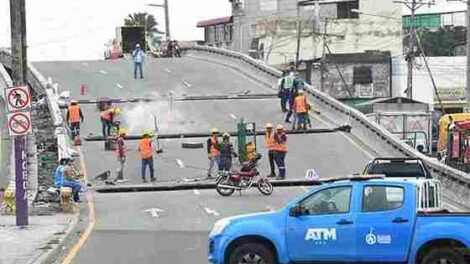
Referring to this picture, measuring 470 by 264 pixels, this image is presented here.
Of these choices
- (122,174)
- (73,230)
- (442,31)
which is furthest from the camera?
(442,31)

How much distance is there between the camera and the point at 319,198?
1294cm

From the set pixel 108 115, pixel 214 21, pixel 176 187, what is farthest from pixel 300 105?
pixel 214 21

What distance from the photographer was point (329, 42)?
9200 cm

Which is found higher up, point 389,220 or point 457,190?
point 389,220

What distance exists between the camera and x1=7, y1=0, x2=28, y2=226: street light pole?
806 inches

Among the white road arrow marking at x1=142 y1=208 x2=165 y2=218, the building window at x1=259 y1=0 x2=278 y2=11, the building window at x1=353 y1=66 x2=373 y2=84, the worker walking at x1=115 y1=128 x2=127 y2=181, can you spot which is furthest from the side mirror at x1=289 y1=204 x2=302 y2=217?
the building window at x1=259 y1=0 x2=278 y2=11

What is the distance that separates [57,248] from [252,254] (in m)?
5.30

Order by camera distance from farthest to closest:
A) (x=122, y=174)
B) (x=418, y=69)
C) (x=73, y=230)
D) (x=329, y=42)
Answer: (x=329, y=42) < (x=418, y=69) < (x=122, y=174) < (x=73, y=230)

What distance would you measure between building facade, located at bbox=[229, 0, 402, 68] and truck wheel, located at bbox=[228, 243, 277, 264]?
7740 cm

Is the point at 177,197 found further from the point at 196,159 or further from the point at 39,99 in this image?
the point at 39,99

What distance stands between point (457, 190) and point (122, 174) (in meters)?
10.3

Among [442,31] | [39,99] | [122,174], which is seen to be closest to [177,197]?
[122,174]

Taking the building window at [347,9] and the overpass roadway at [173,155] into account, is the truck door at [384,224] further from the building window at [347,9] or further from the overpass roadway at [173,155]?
the building window at [347,9]

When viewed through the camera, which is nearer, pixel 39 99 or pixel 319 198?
pixel 319 198
